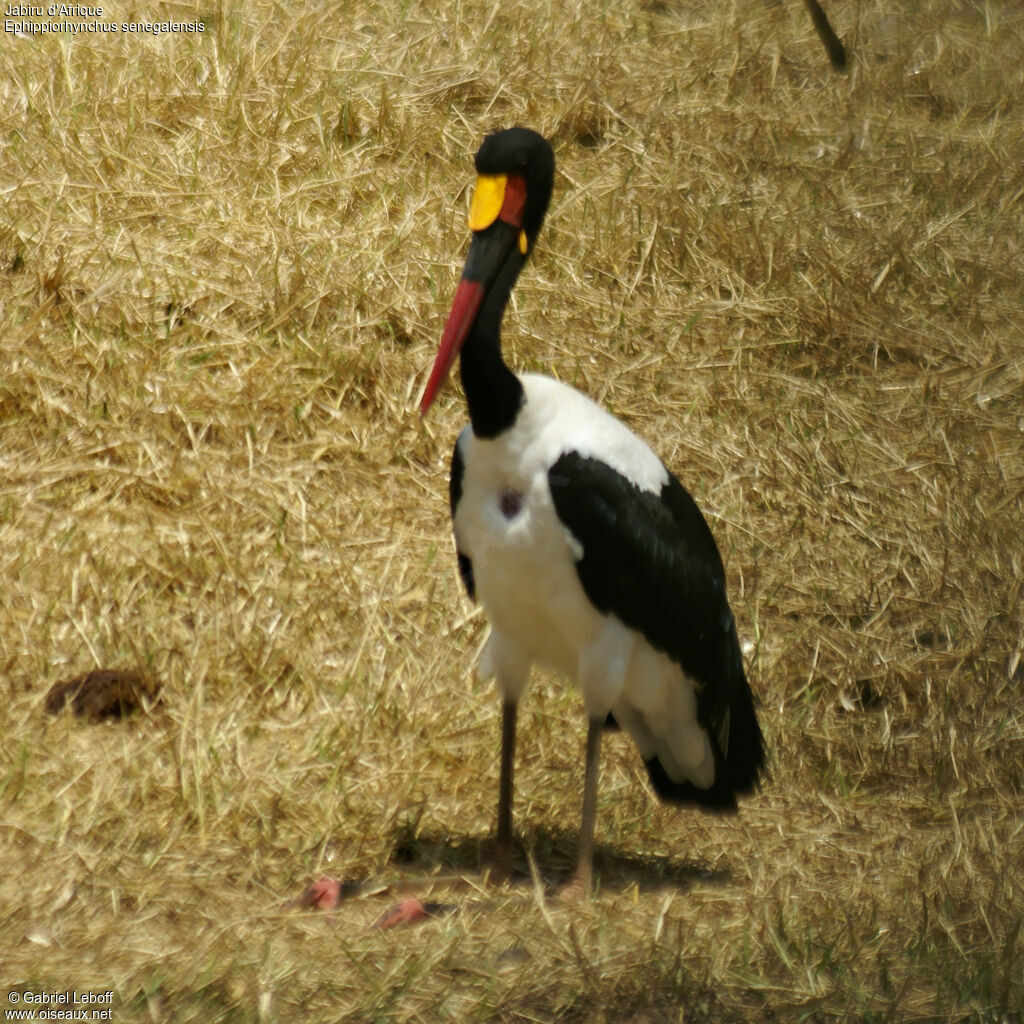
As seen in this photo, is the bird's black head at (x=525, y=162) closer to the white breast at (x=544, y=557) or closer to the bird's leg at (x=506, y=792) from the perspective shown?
the white breast at (x=544, y=557)

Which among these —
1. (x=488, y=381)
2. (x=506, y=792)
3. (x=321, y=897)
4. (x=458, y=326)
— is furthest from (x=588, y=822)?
(x=458, y=326)

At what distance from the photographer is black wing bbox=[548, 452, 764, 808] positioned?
287cm

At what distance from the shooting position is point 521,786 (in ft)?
11.5

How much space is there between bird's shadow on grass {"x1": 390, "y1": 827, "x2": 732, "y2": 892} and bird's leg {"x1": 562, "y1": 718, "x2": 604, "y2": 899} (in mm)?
70

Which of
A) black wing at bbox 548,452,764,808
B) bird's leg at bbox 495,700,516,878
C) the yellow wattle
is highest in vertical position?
the yellow wattle

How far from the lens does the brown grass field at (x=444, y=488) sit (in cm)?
280

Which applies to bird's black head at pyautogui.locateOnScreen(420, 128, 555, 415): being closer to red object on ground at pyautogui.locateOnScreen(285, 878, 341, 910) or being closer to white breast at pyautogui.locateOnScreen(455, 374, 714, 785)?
white breast at pyautogui.locateOnScreen(455, 374, 714, 785)

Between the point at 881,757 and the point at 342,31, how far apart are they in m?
3.60

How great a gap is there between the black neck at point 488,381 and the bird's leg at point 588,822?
0.68m

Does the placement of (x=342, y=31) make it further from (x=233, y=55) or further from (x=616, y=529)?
(x=616, y=529)

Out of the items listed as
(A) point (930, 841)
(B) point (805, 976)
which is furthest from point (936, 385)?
(B) point (805, 976)

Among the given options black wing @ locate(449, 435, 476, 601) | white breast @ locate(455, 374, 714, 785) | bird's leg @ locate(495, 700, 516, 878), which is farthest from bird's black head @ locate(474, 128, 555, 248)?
bird's leg @ locate(495, 700, 516, 878)

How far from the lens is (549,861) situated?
10.9ft

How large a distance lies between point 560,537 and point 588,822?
0.64 meters
